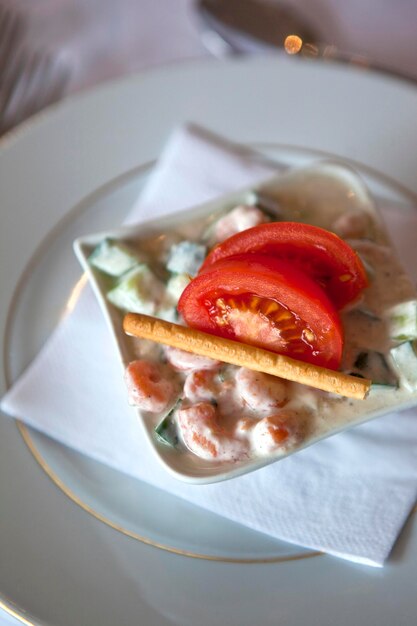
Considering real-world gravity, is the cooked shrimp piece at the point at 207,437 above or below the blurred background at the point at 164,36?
below

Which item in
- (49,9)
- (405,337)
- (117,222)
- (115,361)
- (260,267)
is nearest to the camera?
(260,267)

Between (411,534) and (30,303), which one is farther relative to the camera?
(30,303)

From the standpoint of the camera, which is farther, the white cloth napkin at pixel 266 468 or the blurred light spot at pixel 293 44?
the blurred light spot at pixel 293 44

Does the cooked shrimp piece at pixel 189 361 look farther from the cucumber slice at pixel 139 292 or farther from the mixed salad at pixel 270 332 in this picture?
the cucumber slice at pixel 139 292

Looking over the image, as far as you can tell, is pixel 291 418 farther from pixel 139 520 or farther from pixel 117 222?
pixel 117 222

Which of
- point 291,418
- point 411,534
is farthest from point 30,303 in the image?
point 411,534

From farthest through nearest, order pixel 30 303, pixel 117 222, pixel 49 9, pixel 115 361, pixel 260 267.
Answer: pixel 49 9, pixel 117 222, pixel 30 303, pixel 115 361, pixel 260 267

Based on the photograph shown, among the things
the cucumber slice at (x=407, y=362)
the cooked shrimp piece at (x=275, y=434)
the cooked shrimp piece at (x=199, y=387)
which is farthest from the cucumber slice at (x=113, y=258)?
the cucumber slice at (x=407, y=362)

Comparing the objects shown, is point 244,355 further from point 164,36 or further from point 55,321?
point 164,36
